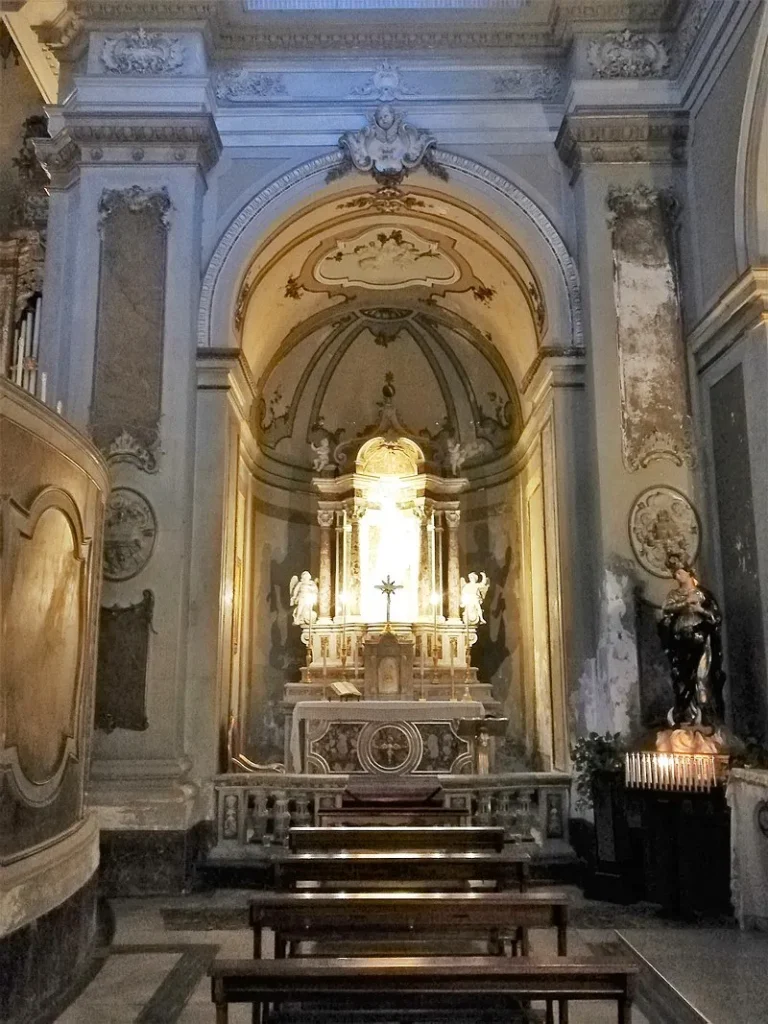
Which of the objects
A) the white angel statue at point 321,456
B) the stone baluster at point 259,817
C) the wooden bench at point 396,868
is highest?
the white angel statue at point 321,456

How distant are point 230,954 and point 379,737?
13.2ft

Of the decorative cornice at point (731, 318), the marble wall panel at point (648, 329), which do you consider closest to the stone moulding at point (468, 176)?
the marble wall panel at point (648, 329)

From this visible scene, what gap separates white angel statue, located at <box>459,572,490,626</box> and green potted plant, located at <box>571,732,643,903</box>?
12.9ft

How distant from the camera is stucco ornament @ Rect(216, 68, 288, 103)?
28.2 ft

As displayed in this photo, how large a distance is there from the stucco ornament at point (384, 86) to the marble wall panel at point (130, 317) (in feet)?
6.97

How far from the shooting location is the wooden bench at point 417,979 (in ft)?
8.90

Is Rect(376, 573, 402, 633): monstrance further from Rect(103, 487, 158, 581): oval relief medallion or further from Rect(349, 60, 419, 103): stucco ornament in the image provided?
Rect(349, 60, 419, 103): stucco ornament

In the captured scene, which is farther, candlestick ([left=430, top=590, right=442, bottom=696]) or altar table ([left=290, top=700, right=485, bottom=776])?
candlestick ([left=430, top=590, right=442, bottom=696])

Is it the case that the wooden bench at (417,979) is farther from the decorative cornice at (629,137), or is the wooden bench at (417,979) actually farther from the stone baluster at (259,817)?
the decorative cornice at (629,137)

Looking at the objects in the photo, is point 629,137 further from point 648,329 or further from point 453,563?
point 453,563

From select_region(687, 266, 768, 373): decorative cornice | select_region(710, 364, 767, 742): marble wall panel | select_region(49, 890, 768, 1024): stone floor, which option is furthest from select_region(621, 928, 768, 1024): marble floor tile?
select_region(687, 266, 768, 373): decorative cornice

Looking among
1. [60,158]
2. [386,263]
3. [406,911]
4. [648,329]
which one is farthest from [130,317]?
[406,911]

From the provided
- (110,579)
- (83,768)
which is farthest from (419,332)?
(83,768)

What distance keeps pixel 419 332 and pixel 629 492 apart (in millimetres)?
5416
